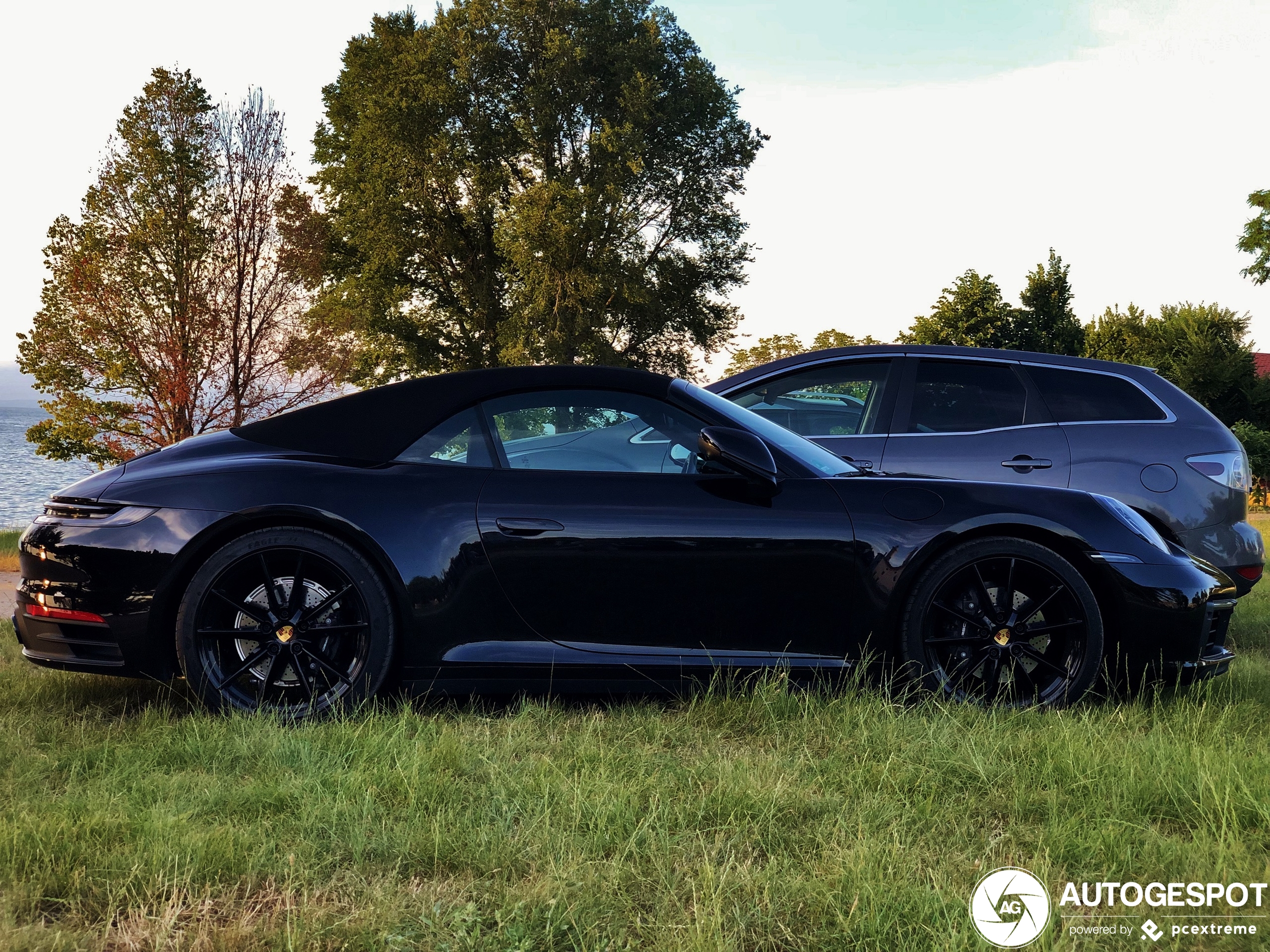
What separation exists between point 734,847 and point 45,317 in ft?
84.9

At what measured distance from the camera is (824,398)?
6398 mm

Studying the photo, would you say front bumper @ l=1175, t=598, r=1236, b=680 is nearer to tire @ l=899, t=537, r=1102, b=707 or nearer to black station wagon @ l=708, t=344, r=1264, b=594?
tire @ l=899, t=537, r=1102, b=707

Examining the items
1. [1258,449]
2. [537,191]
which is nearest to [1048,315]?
[1258,449]

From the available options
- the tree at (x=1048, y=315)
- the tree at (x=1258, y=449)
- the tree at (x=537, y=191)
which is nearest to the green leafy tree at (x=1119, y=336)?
the tree at (x=1048, y=315)

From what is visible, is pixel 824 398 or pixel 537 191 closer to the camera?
pixel 824 398

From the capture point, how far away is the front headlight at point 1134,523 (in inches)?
156

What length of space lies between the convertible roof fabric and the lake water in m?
1.02

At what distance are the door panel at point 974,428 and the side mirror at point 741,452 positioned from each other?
84.0 inches

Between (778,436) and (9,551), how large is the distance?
1180 centimetres

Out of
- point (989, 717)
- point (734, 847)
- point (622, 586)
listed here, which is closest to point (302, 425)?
point (622, 586)

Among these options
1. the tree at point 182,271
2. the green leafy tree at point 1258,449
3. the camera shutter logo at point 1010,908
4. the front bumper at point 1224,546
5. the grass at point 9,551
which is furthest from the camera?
the green leafy tree at point 1258,449

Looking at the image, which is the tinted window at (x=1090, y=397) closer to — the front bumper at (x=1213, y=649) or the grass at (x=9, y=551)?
the front bumper at (x=1213, y=649)

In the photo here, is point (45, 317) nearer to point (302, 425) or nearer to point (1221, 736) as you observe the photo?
point (302, 425)

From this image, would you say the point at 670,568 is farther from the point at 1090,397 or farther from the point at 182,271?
the point at 182,271
